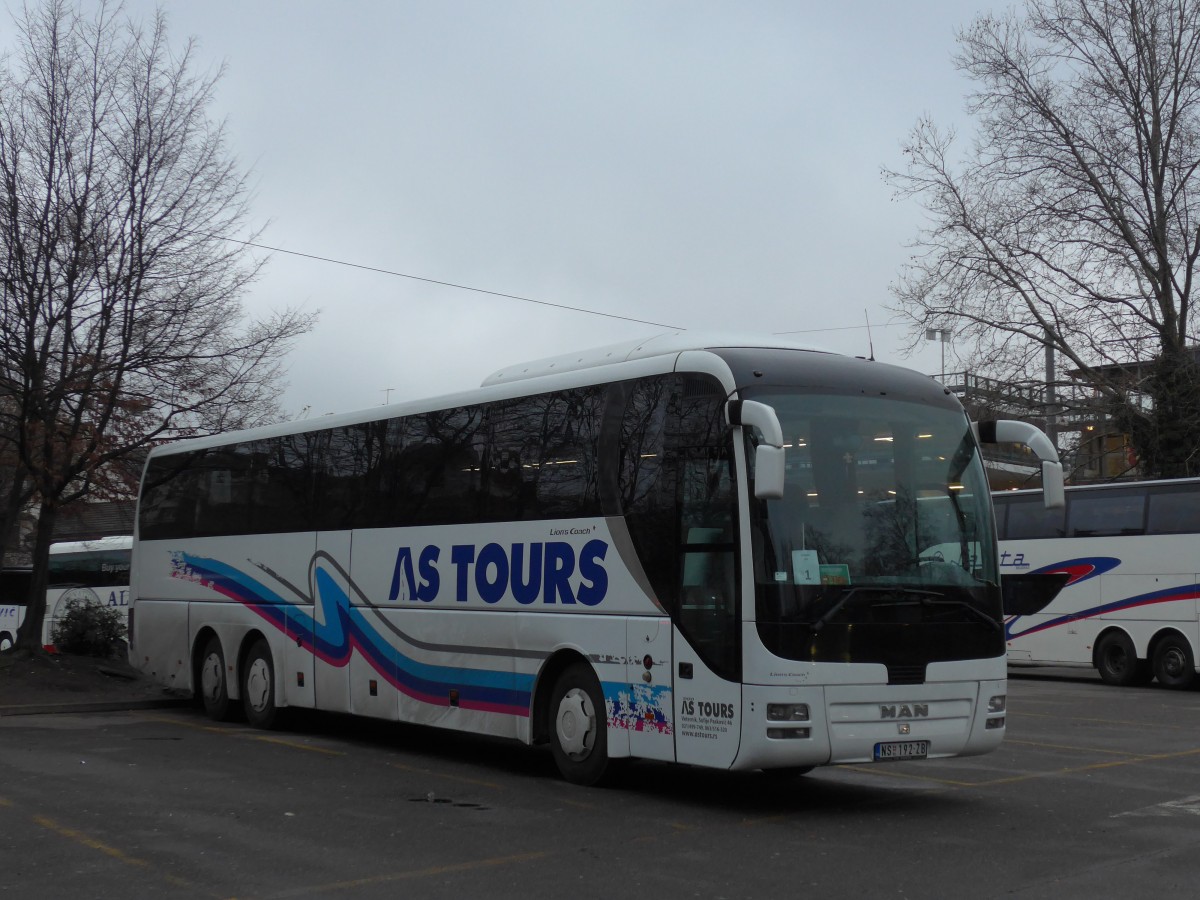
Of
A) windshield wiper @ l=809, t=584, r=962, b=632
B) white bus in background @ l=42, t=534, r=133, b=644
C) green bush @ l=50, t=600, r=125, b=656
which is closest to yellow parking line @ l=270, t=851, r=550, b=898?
windshield wiper @ l=809, t=584, r=962, b=632

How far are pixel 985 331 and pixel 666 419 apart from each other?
24.1m

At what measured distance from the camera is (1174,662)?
943 inches

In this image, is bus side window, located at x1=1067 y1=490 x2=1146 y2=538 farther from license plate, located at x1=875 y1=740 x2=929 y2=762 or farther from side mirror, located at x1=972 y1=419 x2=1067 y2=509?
license plate, located at x1=875 y1=740 x2=929 y2=762

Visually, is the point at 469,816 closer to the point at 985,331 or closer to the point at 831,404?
the point at 831,404

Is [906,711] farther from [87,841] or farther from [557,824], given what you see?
[87,841]

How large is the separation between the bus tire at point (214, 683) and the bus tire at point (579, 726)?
6.93m

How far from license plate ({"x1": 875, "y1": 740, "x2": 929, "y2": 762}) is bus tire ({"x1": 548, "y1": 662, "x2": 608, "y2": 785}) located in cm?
229

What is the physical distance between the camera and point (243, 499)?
55.1ft

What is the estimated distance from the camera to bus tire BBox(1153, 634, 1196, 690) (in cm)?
2369

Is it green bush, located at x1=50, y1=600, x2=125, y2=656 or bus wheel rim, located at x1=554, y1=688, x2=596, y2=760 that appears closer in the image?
bus wheel rim, located at x1=554, y1=688, x2=596, y2=760

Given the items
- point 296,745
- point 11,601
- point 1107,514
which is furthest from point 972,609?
point 11,601

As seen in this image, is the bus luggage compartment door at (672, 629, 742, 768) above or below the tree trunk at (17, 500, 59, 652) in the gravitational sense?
below

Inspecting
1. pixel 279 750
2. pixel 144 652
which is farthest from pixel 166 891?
pixel 144 652

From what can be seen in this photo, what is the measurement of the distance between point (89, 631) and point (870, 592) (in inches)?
627
